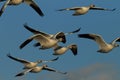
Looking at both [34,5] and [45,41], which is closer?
[45,41]

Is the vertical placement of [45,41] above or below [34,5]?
below

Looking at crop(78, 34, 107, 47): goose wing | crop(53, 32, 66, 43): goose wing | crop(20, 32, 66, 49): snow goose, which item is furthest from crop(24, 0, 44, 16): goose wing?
crop(78, 34, 107, 47): goose wing

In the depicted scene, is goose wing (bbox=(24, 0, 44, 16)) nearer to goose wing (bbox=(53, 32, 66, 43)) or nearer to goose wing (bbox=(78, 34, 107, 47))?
goose wing (bbox=(53, 32, 66, 43))

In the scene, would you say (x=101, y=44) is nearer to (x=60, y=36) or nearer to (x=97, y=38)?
(x=97, y=38)

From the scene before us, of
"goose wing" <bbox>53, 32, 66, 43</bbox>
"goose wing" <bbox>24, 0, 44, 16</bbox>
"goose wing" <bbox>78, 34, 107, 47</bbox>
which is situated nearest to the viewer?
"goose wing" <bbox>78, 34, 107, 47</bbox>

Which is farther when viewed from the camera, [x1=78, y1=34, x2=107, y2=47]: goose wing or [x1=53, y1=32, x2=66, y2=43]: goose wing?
[x1=53, y1=32, x2=66, y2=43]: goose wing

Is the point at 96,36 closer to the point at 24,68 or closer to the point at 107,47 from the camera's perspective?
the point at 107,47

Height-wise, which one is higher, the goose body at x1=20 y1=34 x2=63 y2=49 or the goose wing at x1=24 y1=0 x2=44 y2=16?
the goose wing at x1=24 y1=0 x2=44 y2=16

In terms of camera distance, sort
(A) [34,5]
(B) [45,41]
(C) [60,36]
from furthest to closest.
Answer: (A) [34,5], (C) [60,36], (B) [45,41]

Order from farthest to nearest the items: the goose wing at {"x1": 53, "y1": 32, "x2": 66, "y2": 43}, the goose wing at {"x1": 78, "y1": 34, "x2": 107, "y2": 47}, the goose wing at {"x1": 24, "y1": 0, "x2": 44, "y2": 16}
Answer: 1. the goose wing at {"x1": 24, "y1": 0, "x2": 44, "y2": 16}
2. the goose wing at {"x1": 53, "y1": 32, "x2": 66, "y2": 43}
3. the goose wing at {"x1": 78, "y1": 34, "x2": 107, "y2": 47}

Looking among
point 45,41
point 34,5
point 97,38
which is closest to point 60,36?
point 45,41

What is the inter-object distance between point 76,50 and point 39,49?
560cm

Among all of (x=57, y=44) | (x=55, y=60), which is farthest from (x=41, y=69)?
(x=57, y=44)

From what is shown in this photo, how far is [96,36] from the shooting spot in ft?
136
